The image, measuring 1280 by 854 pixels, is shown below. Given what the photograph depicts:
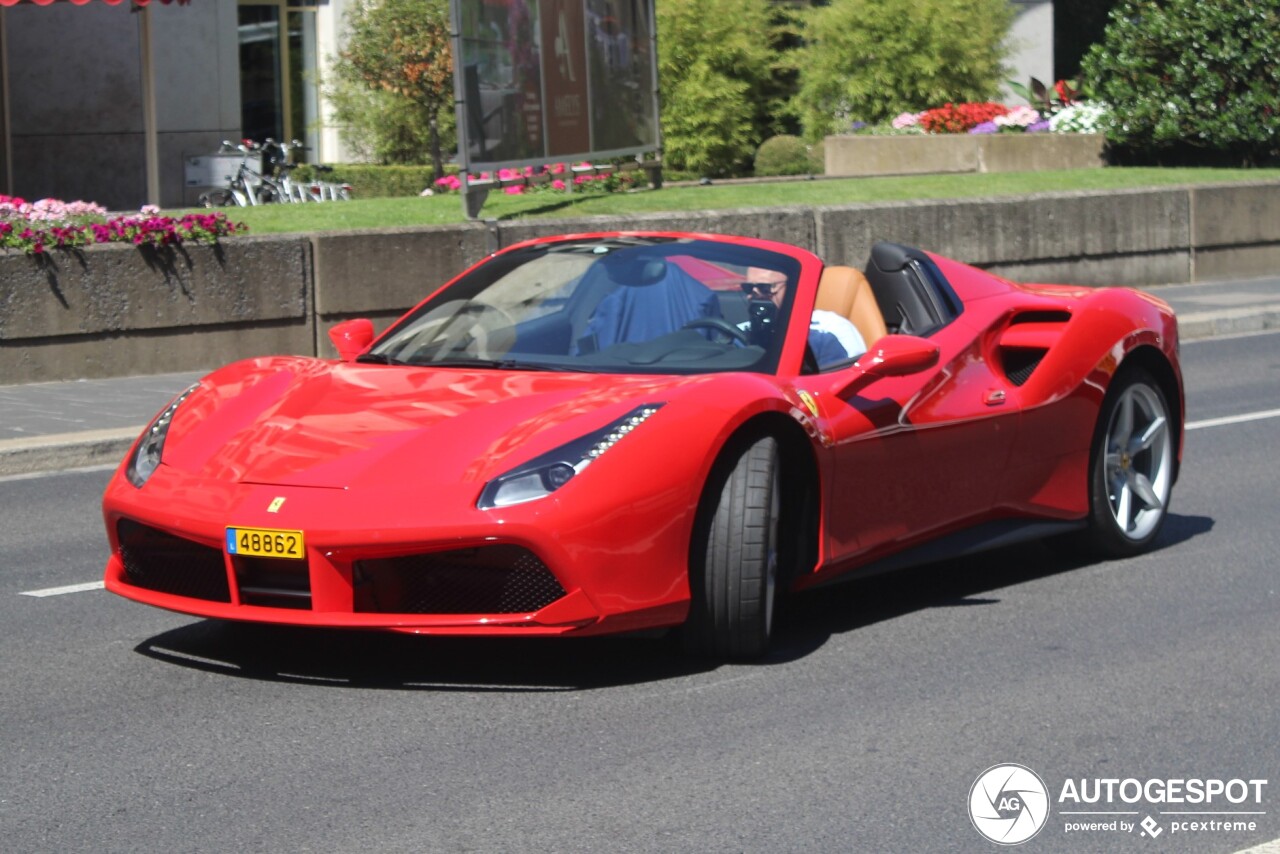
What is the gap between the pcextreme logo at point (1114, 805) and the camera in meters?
4.38

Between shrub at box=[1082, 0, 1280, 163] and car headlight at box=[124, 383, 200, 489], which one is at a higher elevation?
shrub at box=[1082, 0, 1280, 163]

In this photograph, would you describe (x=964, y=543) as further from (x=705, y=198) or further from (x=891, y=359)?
(x=705, y=198)

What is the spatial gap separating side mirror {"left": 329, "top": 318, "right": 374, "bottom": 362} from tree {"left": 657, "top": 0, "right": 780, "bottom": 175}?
79.5ft

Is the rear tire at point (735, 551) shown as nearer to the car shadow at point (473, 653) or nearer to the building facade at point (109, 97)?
the car shadow at point (473, 653)

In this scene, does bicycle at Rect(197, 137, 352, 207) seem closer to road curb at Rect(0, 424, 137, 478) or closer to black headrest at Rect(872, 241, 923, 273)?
road curb at Rect(0, 424, 137, 478)

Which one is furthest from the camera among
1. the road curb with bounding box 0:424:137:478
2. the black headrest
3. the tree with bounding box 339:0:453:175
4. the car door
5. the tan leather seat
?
the tree with bounding box 339:0:453:175

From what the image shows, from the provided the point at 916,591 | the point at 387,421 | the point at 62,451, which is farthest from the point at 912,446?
the point at 62,451

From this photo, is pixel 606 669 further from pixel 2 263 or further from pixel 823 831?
pixel 2 263

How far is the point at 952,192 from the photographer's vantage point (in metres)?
20.3

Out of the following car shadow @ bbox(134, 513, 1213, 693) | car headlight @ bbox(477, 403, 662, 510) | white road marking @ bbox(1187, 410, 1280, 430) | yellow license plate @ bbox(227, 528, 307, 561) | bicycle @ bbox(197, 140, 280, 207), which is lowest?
white road marking @ bbox(1187, 410, 1280, 430)

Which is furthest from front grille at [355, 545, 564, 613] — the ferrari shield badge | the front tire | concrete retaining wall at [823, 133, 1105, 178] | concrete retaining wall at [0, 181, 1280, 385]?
concrete retaining wall at [823, 133, 1105, 178]

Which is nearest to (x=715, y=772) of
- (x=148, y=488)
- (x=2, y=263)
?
Result: (x=148, y=488)

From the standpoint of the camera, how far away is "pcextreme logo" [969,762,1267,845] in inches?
173

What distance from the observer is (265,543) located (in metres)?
5.19
